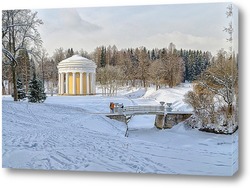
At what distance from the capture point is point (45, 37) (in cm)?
738

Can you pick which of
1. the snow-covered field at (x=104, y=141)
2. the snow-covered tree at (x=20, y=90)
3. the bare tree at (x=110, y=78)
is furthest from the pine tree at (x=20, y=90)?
the bare tree at (x=110, y=78)

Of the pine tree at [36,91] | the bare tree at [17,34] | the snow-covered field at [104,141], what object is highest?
the bare tree at [17,34]

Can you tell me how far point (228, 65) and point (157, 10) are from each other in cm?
108

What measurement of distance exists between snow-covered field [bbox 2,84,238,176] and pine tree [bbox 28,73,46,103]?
0.25ft

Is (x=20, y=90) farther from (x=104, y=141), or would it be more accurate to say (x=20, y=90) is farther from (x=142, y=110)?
(x=142, y=110)

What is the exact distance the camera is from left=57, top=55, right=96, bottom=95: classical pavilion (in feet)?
24.0

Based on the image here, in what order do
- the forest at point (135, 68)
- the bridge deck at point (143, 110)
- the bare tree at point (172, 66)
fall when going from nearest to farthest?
the forest at point (135, 68), the bare tree at point (172, 66), the bridge deck at point (143, 110)

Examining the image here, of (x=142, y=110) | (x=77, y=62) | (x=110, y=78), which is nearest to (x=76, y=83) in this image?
(x=77, y=62)

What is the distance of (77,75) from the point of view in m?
→ 7.36

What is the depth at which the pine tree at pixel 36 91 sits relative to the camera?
748cm

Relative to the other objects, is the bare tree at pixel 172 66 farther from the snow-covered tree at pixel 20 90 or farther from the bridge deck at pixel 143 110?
the snow-covered tree at pixel 20 90

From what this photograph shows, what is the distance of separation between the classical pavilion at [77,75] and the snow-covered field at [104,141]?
115 mm

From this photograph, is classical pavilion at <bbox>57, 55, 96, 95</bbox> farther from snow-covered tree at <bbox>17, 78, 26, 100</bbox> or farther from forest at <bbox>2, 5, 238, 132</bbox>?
snow-covered tree at <bbox>17, 78, 26, 100</bbox>
